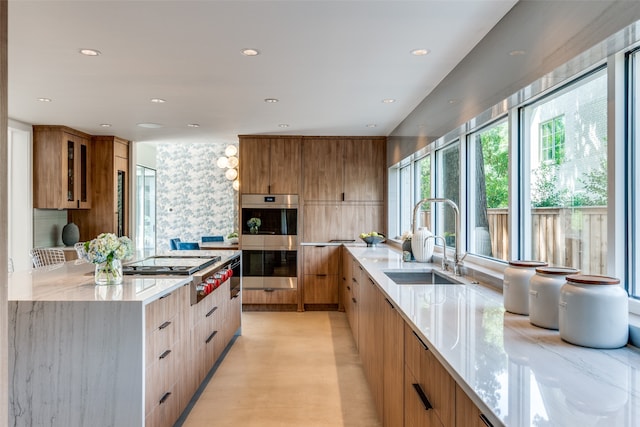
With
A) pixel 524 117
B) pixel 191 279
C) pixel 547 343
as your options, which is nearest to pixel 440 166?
pixel 524 117

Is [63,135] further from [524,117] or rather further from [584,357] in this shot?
[584,357]

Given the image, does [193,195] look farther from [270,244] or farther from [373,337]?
[373,337]

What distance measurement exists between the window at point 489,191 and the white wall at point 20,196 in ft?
17.5

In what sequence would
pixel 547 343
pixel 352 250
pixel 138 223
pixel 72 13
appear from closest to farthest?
pixel 547 343 → pixel 72 13 → pixel 352 250 → pixel 138 223

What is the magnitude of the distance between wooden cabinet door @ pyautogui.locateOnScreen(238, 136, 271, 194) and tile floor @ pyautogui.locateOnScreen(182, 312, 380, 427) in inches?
78.6

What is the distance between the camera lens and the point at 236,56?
3002 mm

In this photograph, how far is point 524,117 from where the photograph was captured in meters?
2.68

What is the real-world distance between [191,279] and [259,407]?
99 centimetres

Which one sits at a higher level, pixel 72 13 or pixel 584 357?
Answer: pixel 72 13

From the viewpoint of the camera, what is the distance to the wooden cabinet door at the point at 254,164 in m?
6.06

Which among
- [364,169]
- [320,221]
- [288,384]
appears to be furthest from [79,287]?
[364,169]

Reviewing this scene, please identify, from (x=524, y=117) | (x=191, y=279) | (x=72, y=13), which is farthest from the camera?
(x=191, y=279)

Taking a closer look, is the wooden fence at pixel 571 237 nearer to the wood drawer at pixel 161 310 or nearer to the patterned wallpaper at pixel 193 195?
the wood drawer at pixel 161 310

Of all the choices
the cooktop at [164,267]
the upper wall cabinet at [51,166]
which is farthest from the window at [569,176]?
the upper wall cabinet at [51,166]
